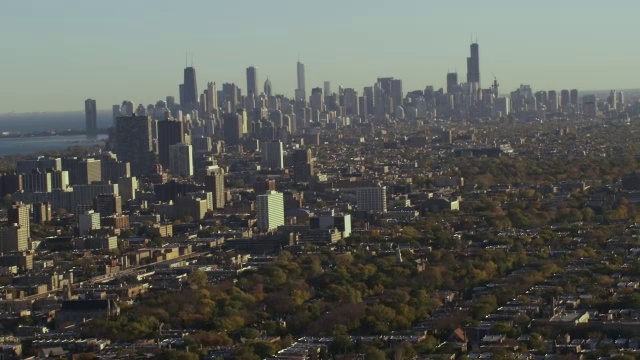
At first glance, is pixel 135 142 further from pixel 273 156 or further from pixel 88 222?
pixel 88 222

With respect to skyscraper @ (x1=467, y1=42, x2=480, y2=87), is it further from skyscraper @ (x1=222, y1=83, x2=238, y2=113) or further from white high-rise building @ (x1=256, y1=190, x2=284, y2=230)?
white high-rise building @ (x1=256, y1=190, x2=284, y2=230)

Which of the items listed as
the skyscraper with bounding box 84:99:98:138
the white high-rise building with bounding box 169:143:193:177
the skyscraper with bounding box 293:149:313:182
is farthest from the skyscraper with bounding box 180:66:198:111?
the skyscraper with bounding box 293:149:313:182

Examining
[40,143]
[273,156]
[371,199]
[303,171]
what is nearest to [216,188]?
[371,199]

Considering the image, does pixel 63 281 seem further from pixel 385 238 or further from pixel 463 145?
pixel 463 145

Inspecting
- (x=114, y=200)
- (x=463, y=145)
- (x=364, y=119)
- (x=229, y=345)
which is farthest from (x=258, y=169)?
(x=364, y=119)

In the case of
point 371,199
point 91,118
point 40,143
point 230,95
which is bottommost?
point 40,143

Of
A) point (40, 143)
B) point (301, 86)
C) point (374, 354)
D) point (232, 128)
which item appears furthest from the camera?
point (301, 86)

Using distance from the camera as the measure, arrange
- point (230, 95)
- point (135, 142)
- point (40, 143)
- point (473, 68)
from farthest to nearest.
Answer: point (473, 68)
point (230, 95)
point (40, 143)
point (135, 142)
